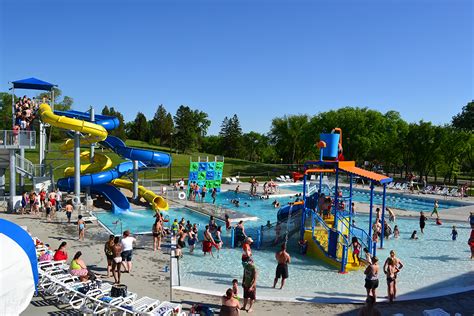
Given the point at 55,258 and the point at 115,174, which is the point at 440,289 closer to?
the point at 55,258

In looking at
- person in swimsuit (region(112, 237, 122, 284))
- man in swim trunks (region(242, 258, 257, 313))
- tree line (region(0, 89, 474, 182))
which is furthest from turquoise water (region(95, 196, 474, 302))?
tree line (region(0, 89, 474, 182))

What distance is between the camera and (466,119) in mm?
67125

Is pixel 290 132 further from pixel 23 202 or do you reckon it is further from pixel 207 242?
pixel 207 242

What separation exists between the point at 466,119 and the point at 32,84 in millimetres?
66656

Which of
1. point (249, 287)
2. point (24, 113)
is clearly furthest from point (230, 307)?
point (24, 113)

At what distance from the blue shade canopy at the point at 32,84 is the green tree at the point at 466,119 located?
62.6 metres

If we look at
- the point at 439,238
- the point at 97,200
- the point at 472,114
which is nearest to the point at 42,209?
the point at 97,200

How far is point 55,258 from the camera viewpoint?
10.9m

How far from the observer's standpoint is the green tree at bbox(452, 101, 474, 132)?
216 ft

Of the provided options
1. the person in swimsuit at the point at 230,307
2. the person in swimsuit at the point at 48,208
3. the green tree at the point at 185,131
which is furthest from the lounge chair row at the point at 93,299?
the green tree at the point at 185,131

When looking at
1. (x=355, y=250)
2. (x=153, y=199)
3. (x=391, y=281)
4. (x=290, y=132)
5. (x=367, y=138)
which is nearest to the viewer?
(x=391, y=281)

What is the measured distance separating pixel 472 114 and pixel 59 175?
6277 cm

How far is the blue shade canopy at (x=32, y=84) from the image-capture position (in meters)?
22.9

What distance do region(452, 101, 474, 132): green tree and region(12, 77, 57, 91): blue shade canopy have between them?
205 feet
